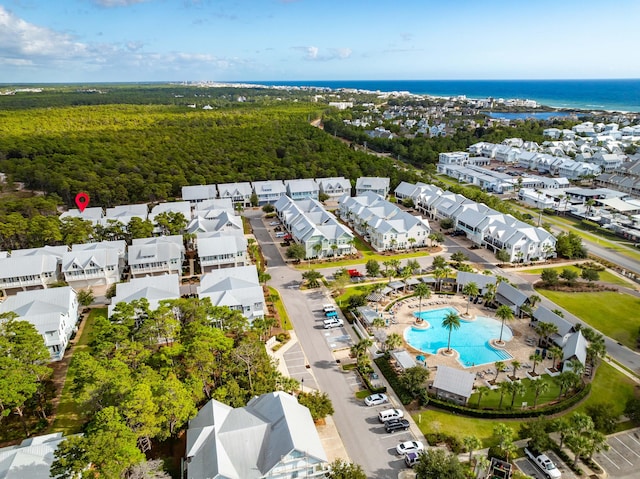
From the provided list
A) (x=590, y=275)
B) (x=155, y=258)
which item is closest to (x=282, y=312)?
(x=155, y=258)

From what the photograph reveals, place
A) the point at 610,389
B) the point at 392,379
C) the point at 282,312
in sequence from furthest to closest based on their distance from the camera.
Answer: the point at 282,312 < the point at 392,379 < the point at 610,389

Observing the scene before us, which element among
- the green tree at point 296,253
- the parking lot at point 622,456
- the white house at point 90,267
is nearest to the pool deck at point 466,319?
the parking lot at point 622,456

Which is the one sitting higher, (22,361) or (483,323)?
(22,361)

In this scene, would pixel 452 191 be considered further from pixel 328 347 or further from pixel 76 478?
pixel 76 478

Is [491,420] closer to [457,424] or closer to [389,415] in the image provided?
[457,424]

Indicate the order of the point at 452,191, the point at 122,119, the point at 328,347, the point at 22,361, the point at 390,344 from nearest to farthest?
the point at 22,361, the point at 390,344, the point at 328,347, the point at 452,191, the point at 122,119

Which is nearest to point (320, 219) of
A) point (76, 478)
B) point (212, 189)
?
point (212, 189)

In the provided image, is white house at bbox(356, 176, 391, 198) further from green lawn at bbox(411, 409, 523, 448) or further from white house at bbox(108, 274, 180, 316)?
green lawn at bbox(411, 409, 523, 448)
